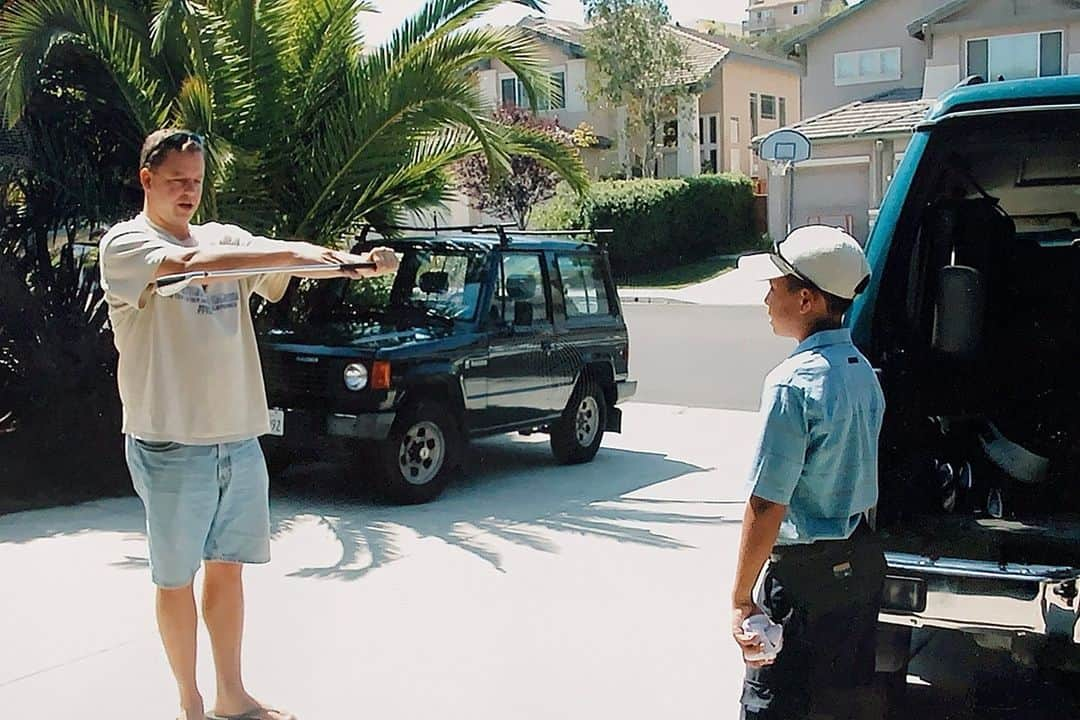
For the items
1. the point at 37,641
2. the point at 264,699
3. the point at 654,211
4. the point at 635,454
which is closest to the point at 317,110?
the point at 635,454

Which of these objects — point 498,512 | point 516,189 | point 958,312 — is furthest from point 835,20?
point 958,312

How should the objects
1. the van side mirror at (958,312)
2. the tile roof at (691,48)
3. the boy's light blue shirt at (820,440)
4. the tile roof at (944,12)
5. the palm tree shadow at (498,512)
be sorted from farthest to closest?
the tile roof at (691,48) → the tile roof at (944,12) → the palm tree shadow at (498,512) → the van side mirror at (958,312) → the boy's light blue shirt at (820,440)

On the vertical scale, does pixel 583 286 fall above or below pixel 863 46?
below

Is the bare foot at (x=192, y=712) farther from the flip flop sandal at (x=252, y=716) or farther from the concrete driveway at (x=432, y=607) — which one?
the concrete driveway at (x=432, y=607)

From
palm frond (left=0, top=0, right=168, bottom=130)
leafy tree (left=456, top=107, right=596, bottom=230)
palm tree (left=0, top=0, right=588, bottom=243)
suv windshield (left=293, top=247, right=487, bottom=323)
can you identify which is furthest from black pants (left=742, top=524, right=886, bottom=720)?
leafy tree (left=456, top=107, right=596, bottom=230)

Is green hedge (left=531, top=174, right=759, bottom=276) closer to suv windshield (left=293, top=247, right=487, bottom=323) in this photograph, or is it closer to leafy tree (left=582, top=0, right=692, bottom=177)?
leafy tree (left=582, top=0, right=692, bottom=177)

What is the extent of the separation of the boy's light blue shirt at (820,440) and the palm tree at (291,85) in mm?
5793

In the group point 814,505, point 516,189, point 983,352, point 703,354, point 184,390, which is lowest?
point 703,354

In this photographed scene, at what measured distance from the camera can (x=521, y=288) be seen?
9156 millimetres

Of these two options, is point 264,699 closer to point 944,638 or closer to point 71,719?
point 71,719

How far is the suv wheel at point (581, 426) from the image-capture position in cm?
961

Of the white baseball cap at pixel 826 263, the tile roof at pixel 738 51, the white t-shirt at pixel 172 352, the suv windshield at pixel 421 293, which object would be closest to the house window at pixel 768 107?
the tile roof at pixel 738 51

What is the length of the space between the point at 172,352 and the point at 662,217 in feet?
97.0

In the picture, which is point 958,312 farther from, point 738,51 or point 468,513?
point 738,51
